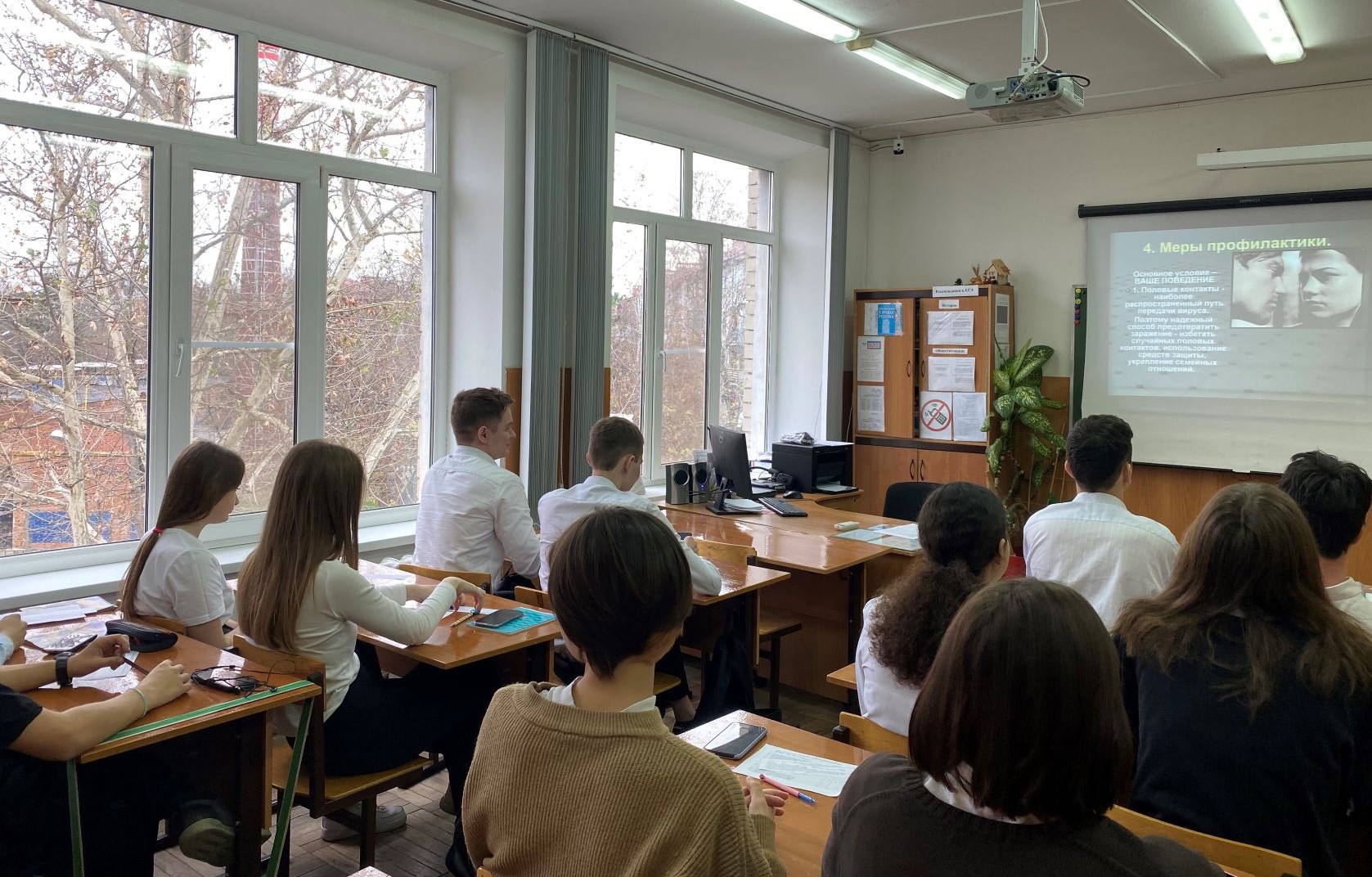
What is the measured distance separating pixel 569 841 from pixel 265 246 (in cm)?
366

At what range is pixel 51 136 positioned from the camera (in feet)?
11.8

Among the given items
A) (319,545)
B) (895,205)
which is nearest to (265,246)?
(319,545)

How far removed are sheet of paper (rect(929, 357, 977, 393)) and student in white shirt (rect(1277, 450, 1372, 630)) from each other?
421 centimetres

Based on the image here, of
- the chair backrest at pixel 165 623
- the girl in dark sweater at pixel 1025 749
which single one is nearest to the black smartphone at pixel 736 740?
the girl in dark sweater at pixel 1025 749

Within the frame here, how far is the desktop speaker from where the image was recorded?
5.16 meters

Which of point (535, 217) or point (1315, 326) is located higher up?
point (535, 217)

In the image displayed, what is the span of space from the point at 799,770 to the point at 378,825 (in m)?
1.83

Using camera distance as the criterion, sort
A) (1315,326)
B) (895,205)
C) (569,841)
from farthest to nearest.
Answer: (895,205)
(1315,326)
(569,841)

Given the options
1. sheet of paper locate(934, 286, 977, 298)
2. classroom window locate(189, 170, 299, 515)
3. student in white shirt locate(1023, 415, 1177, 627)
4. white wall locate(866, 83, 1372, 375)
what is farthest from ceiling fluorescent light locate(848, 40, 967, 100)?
classroom window locate(189, 170, 299, 515)

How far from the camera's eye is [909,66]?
540 cm

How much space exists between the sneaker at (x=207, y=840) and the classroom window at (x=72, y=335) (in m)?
2.06

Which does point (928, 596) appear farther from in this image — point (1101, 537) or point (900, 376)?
point (900, 376)

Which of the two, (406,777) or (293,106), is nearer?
(406,777)

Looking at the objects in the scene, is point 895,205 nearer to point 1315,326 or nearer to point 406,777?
point 1315,326
